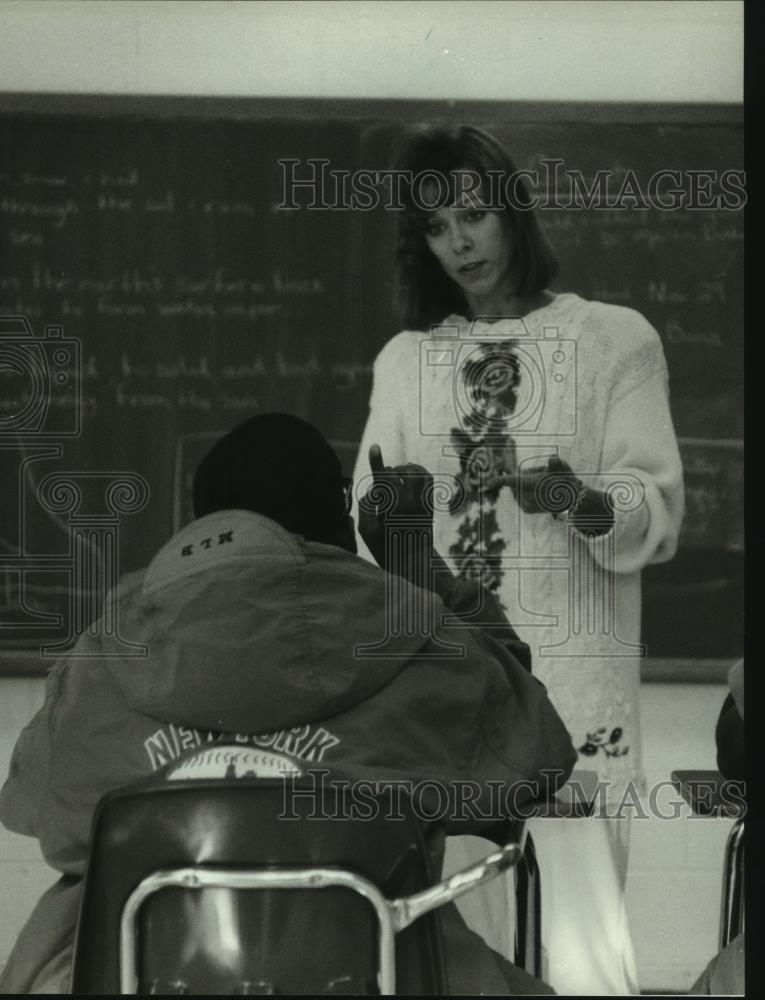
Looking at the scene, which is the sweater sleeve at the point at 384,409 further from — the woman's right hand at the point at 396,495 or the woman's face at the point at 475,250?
the woman's face at the point at 475,250

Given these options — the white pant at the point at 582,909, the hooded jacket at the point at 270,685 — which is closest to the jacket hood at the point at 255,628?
the hooded jacket at the point at 270,685

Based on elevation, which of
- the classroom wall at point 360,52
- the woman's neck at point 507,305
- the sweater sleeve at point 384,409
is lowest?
the sweater sleeve at point 384,409

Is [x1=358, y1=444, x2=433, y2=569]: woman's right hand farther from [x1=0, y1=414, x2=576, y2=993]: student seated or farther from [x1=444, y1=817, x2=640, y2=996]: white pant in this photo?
[x1=444, y1=817, x2=640, y2=996]: white pant

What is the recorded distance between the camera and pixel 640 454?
281 centimetres

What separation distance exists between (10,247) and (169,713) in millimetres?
928

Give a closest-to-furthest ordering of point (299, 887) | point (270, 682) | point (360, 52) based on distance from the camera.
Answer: point (299, 887)
point (270, 682)
point (360, 52)

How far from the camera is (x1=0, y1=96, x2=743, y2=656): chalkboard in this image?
2764 mm

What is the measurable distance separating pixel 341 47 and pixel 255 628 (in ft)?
3.61

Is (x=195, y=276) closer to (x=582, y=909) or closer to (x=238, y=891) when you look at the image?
(x=238, y=891)

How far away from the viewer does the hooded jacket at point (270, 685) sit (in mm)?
2617

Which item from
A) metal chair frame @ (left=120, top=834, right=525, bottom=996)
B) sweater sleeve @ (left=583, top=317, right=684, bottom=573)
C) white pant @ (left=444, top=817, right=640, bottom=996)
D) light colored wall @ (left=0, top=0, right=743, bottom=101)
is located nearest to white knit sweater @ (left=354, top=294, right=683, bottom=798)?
sweater sleeve @ (left=583, top=317, right=684, bottom=573)

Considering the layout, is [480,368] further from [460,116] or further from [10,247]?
[10,247]

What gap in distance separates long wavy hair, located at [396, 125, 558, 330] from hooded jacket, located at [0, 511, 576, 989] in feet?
1.67

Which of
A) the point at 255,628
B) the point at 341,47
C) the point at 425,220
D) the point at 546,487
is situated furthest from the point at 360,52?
the point at 255,628
